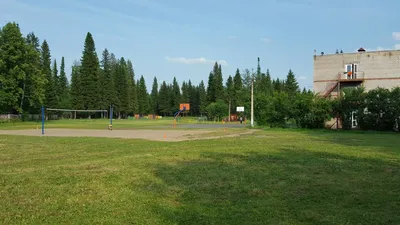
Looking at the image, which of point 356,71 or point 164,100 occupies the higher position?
point 164,100

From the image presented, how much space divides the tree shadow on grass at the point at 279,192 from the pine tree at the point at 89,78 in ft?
288

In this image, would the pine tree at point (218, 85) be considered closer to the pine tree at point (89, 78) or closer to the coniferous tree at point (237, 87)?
the coniferous tree at point (237, 87)

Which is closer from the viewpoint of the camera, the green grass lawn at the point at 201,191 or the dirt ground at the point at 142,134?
the green grass lawn at the point at 201,191

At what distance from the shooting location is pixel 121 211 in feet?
20.1

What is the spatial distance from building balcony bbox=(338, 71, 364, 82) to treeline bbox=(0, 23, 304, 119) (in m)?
28.6

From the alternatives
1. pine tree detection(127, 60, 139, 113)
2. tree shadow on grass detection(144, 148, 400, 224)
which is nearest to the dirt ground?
tree shadow on grass detection(144, 148, 400, 224)

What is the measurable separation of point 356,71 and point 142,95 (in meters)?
97.7

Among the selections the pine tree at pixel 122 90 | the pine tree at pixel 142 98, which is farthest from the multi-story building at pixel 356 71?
the pine tree at pixel 142 98

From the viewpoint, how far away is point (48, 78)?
284 ft

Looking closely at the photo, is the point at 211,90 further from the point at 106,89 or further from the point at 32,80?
the point at 32,80

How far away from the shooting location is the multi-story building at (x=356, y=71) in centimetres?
4181

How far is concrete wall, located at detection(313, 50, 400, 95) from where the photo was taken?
137 feet

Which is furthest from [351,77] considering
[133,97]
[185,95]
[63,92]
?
[185,95]

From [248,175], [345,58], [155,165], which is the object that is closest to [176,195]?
→ [248,175]
